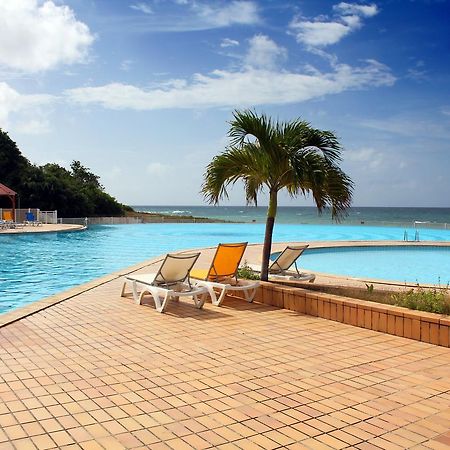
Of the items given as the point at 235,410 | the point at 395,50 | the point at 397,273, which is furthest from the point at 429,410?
the point at 395,50

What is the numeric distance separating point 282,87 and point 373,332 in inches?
569

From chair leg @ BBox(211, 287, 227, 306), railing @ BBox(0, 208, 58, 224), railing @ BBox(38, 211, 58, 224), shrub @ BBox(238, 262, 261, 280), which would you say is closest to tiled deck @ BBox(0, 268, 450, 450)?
chair leg @ BBox(211, 287, 227, 306)

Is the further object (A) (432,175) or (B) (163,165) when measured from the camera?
(A) (432,175)

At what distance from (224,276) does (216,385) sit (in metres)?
3.50

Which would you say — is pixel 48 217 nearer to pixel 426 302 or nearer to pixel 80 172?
pixel 80 172

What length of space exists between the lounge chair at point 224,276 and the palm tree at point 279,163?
52 centimetres

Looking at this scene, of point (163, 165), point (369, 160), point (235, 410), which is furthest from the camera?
point (163, 165)

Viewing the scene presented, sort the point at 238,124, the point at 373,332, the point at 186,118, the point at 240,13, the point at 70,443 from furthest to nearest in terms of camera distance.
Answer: the point at 186,118
the point at 240,13
the point at 238,124
the point at 373,332
the point at 70,443

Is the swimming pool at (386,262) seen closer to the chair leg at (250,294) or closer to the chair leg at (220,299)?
the chair leg at (250,294)

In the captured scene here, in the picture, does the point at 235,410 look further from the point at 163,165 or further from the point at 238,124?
the point at 163,165

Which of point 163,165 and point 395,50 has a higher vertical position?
point 395,50

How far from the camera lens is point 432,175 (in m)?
38.4

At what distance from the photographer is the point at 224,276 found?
725 centimetres

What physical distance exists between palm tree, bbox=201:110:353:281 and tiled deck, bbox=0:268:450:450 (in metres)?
2.19
